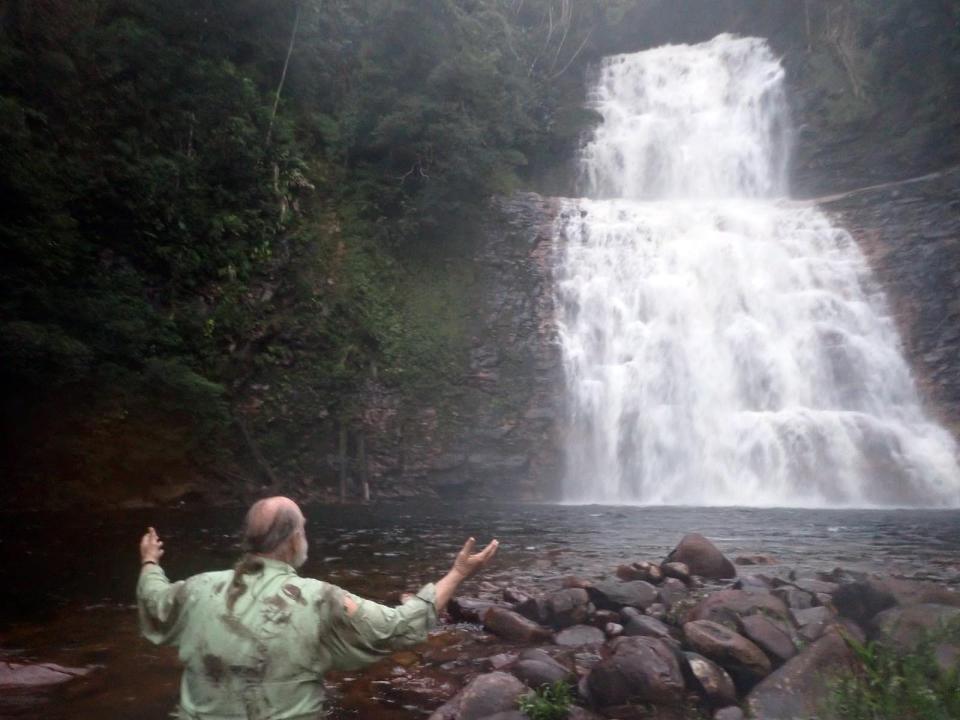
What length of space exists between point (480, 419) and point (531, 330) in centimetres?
319

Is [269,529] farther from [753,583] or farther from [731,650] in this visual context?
[753,583]

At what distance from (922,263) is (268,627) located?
22184 mm

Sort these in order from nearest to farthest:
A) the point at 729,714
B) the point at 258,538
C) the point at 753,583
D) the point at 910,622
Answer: the point at 258,538
the point at 729,714
the point at 910,622
the point at 753,583

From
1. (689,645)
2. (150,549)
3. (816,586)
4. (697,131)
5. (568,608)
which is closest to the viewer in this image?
(150,549)

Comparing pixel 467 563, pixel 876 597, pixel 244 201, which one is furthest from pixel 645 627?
pixel 244 201

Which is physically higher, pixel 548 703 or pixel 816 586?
pixel 816 586

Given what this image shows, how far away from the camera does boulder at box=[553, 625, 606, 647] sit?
5.41 m

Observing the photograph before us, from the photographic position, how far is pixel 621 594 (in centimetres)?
615

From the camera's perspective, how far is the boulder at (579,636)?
541 centimetres

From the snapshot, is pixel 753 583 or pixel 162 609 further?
pixel 753 583

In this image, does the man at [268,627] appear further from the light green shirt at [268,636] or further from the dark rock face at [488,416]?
the dark rock face at [488,416]

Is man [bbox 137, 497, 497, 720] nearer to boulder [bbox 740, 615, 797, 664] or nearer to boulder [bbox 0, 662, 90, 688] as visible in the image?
boulder [bbox 740, 615, 797, 664]

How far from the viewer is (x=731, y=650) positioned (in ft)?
14.5

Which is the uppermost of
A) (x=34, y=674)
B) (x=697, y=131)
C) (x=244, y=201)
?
(x=697, y=131)
